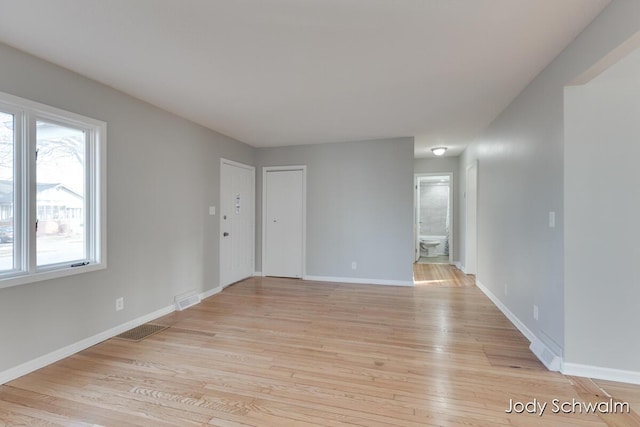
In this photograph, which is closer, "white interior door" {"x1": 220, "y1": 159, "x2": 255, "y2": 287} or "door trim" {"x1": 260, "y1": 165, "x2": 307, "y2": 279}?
"white interior door" {"x1": 220, "y1": 159, "x2": 255, "y2": 287}

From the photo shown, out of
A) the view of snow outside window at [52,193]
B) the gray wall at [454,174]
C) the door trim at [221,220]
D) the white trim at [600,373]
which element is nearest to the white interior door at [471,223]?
the gray wall at [454,174]

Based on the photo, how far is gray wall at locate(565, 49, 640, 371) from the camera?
214 cm

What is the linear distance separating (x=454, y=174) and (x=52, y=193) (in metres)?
6.93

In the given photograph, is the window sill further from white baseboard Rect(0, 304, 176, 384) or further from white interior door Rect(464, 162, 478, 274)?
white interior door Rect(464, 162, 478, 274)

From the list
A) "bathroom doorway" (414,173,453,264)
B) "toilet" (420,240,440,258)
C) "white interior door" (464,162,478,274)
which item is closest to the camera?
"white interior door" (464,162,478,274)

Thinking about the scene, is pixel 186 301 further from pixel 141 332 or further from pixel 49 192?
pixel 49 192

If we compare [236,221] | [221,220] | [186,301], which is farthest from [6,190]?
[236,221]

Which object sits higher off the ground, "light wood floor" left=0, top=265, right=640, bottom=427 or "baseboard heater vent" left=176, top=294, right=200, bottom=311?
"baseboard heater vent" left=176, top=294, right=200, bottom=311

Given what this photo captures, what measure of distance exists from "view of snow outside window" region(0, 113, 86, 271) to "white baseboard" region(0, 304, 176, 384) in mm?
736

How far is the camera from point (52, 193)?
2570 mm

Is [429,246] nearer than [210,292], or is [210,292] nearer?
[210,292]

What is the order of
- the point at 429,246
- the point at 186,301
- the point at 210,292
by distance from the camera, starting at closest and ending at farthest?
the point at 186,301
the point at 210,292
the point at 429,246

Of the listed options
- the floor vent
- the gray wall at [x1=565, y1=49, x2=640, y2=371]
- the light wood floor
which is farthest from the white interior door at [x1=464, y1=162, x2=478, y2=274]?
the floor vent

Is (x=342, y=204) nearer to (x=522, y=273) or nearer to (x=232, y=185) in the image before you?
(x=232, y=185)
